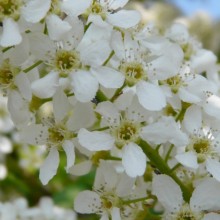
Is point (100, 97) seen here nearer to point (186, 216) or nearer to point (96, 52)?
point (96, 52)

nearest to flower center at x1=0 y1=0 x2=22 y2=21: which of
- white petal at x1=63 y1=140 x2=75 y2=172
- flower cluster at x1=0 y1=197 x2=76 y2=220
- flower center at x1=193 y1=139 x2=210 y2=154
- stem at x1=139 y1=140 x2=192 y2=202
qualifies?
white petal at x1=63 y1=140 x2=75 y2=172

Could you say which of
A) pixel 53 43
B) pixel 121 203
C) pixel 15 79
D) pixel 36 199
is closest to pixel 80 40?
pixel 53 43

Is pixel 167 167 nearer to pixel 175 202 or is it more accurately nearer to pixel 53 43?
pixel 175 202

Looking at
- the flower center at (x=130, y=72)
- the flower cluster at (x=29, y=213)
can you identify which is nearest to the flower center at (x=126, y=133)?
the flower center at (x=130, y=72)

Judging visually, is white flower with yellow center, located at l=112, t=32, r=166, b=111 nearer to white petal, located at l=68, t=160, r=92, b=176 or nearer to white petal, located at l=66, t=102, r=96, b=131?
white petal, located at l=66, t=102, r=96, b=131

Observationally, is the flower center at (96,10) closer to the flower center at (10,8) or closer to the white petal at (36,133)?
the flower center at (10,8)
